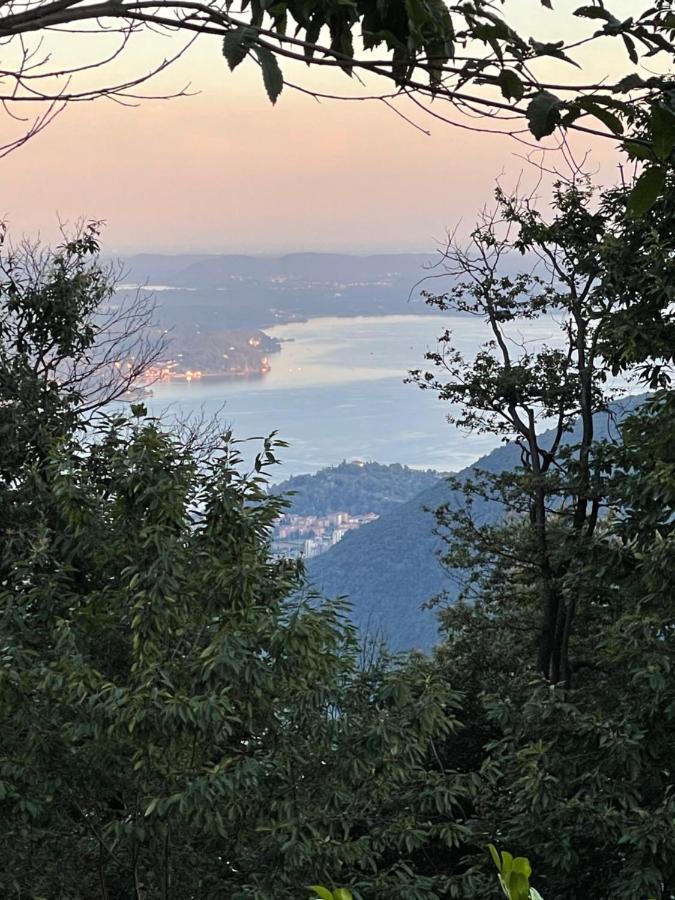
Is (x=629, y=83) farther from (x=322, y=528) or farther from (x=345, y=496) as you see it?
(x=345, y=496)

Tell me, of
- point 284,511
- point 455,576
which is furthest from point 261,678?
point 455,576

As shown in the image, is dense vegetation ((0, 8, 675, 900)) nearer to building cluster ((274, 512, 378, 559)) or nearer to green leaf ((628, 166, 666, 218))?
green leaf ((628, 166, 666, 218))

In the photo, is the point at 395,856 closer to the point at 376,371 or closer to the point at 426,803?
the point at 426,803

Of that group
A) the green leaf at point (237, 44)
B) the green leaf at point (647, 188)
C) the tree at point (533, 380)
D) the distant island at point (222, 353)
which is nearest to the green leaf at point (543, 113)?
the green leaf at point (647, 188)

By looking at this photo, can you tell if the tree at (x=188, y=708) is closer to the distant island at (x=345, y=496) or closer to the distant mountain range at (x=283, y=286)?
the distant island at (x=345, y=496)

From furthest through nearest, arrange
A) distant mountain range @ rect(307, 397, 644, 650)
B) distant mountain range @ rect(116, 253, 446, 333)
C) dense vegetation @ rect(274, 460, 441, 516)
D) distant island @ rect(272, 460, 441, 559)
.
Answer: distant mountain range @ rect(116, 253, 446, 333) → dense vegetation @ rect(274, 460, 441, 516) → distant island @ rect(272, 460, 441, 559) → distant mountain range @ rect(307, 397, 644, 650)

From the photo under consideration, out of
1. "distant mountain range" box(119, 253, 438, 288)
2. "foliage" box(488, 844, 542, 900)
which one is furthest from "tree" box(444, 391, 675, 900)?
"distant mountain range" box(119, 253, 438, 288)
